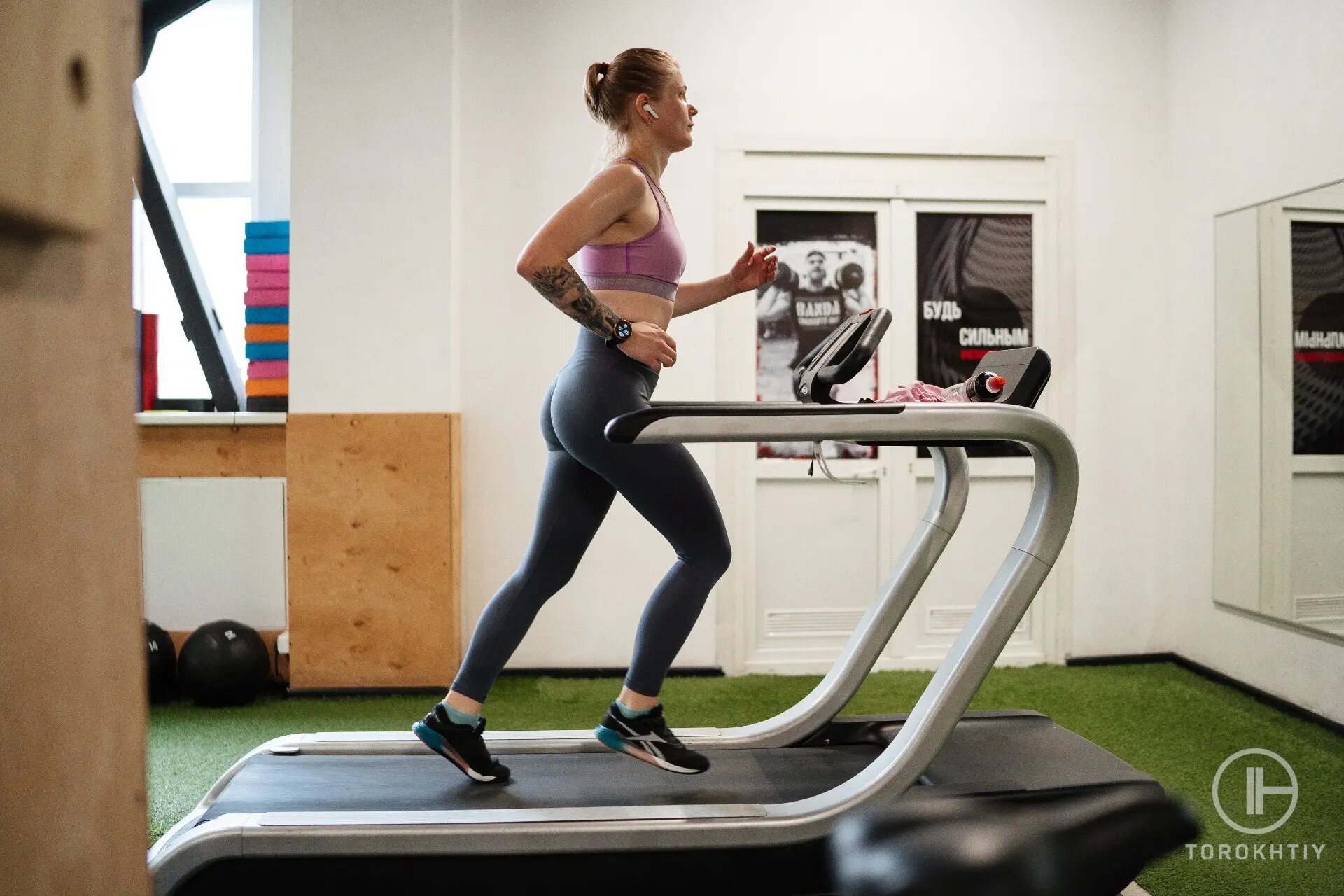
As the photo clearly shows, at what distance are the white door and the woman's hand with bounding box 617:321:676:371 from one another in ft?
6.27

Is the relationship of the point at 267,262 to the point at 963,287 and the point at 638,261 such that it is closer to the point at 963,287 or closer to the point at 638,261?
the point at 638,261

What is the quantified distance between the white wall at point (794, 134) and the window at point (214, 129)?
1156 mm

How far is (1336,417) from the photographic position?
2949 millimetres

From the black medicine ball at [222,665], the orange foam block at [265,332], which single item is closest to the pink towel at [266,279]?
the orange foam block at [265,332]

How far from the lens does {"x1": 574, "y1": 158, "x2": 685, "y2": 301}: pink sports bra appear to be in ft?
5.98

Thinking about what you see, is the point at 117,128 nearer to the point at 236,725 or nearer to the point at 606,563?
the point at 236,725

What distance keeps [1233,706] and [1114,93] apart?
2383mm

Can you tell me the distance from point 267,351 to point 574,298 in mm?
2245

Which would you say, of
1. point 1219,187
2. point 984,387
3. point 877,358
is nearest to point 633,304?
point 984,387

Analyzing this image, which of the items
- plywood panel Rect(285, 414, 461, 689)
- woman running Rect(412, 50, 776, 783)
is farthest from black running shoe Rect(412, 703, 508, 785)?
plywood panel Rect(285, 414, 461, 689)

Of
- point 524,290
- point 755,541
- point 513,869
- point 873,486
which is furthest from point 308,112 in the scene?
point 513,869

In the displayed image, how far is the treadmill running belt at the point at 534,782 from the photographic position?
175cm

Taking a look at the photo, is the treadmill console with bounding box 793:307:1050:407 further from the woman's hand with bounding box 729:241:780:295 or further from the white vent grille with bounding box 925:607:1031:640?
the white vent grille with bounding box 925:607:1031:640

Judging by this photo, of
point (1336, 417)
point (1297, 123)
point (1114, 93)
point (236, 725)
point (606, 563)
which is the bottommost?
point (236, 725)
